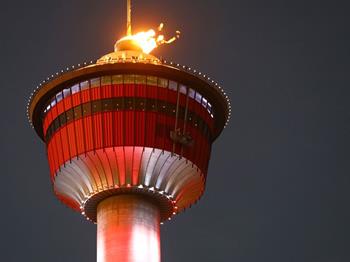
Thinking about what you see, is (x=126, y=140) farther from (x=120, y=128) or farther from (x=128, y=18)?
(x=128, y=18)

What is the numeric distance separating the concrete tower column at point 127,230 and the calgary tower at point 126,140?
84mm

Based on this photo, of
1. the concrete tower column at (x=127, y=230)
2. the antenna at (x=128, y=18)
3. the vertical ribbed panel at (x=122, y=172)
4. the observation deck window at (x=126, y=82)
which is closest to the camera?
the concrete tower column at (x=127, y=230)

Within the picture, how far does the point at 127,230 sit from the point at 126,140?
24.8 feet

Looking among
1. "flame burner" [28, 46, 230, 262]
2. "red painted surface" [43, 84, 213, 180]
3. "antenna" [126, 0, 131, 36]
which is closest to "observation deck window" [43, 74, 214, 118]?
"flame burner" [28, 46, 230, 262]

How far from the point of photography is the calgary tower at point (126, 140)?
9369 centimetres

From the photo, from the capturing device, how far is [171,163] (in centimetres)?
9481

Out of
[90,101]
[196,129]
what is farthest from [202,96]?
[90,101]

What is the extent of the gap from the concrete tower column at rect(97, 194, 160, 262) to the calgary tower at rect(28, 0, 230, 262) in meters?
0.08

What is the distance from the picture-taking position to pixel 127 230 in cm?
9375

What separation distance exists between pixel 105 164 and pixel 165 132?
575cm

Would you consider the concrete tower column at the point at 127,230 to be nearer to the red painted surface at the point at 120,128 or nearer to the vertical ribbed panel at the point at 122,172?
the vertical ribbed panel at the point at 122,172

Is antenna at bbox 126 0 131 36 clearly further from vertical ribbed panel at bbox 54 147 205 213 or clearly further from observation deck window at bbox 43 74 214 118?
vertical ribbed panel at bbox 54 147 205 213

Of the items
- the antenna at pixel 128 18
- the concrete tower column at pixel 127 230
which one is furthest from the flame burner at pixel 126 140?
the antenna at pixel 128 18

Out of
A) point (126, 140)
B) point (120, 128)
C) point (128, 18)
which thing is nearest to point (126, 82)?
point (120, 128)
